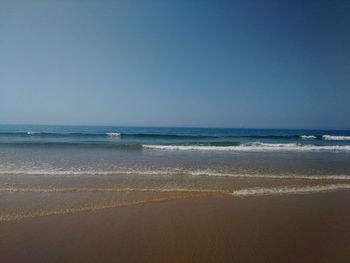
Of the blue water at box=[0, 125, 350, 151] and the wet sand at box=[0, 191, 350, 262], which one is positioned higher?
the blue water at box=[0, 125, 350, 151]

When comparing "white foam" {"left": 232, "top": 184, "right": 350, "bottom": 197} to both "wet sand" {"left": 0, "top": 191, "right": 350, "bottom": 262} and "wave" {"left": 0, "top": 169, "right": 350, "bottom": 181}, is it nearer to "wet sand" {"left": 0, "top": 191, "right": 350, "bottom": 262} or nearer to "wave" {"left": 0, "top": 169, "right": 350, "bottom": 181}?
"wet sand" {"left": 0, "top": 191, "right": 350, "bottom": 262}

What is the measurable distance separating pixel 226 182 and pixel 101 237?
505 centimetres

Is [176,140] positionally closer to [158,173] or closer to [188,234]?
[158,173]

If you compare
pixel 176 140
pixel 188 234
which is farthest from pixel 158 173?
pixel 176 140

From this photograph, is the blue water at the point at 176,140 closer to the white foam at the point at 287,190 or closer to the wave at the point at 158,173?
the wave at the point at 158,173

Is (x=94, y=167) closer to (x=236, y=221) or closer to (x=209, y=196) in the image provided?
(x=209, y=196)

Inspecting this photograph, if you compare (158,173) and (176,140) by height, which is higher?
(176,140)

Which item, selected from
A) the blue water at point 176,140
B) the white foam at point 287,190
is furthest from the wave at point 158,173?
the blue water at point 176,140

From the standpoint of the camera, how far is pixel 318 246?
4.55 meters

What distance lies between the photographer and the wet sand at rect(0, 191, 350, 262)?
4.23m

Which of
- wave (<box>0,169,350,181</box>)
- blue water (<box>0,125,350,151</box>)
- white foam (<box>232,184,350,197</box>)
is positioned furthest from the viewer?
blue water (<box>0,125,350,151</box>)

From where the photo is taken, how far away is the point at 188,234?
16.3ft

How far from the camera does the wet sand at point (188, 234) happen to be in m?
4.23

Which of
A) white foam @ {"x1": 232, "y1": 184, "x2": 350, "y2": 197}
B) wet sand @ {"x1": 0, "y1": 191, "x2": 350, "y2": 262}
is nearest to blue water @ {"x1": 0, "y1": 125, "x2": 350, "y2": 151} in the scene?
white foam @ {"x1": 232, "y1": 184, "x2": 350, "y2": 197}
